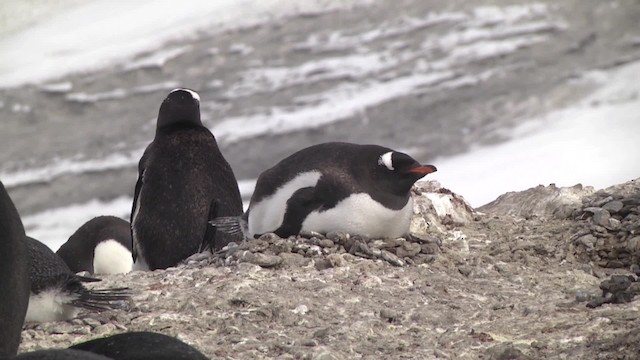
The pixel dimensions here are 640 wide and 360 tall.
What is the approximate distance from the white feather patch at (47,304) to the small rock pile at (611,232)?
198 cm

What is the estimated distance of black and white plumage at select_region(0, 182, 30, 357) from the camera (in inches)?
103

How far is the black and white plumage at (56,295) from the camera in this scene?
12.6 feet

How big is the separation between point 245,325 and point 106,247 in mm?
3424

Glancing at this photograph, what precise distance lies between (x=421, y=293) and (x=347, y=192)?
64 cm

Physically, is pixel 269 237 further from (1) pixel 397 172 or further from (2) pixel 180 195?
(2) pixel 180 195

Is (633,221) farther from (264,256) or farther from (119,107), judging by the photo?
(119,107)

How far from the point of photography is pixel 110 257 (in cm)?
701

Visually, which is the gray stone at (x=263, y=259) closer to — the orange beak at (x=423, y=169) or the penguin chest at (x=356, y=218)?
the penguin chest at (x=356, y=218)

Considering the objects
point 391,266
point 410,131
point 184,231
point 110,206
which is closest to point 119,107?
point 110,206

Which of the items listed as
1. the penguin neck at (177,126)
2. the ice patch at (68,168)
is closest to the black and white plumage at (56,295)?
the penguin neck at (177,126)

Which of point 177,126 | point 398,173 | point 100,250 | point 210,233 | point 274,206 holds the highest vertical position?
point 177,126

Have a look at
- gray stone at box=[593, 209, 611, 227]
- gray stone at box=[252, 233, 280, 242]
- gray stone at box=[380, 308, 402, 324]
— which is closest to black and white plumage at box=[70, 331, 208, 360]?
gray stone at box=[380, 308, 402, 324]

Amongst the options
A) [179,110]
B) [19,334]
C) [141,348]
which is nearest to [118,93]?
[179,110]

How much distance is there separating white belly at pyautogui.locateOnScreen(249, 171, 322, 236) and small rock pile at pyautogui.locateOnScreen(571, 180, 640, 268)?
3.48ft
